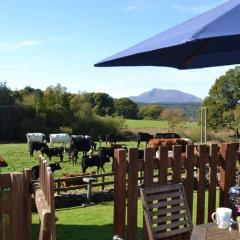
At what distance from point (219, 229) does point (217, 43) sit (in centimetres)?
182

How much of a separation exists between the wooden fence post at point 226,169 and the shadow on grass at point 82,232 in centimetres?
192

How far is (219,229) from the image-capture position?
375 cm

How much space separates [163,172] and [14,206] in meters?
1.87

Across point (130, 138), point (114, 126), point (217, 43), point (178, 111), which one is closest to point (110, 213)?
point (217, 43)

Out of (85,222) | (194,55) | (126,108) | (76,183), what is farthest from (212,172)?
(126,108)

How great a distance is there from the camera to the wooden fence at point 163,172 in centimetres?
492

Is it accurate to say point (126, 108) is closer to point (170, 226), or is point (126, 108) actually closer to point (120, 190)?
point (120, 190)

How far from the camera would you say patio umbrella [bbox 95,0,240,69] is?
3186 millimetres

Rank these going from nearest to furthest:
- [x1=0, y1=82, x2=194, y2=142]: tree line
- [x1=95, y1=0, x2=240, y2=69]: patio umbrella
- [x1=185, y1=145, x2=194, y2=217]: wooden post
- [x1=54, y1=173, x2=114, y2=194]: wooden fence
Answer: [x1=95, y1=0, x2=240, y2=69]: patio umbrella
[x1=185, y1=145, x2=194, y2=217]: wooden post
[x1=54, y1=173, x2=114, y2=194]: wooden fence
[x1=0, y1=82, x2=194, y2=142]: tree line

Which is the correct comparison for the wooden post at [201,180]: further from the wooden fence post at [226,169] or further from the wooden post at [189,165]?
the wooden fence post at [226,169]

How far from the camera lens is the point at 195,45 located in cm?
473

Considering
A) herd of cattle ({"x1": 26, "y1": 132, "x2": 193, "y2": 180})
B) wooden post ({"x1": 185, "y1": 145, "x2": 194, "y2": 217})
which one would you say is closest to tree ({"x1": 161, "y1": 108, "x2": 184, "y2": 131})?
herd of cattle ({"x1": 26, "y1": 132, "x2": 193, "y2": 180})

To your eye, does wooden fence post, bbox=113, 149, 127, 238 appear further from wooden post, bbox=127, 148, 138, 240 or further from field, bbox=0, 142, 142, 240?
field, bbox=0, 142, 142, 240

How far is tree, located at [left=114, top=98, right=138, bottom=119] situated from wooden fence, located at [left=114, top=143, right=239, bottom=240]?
79.1 m
